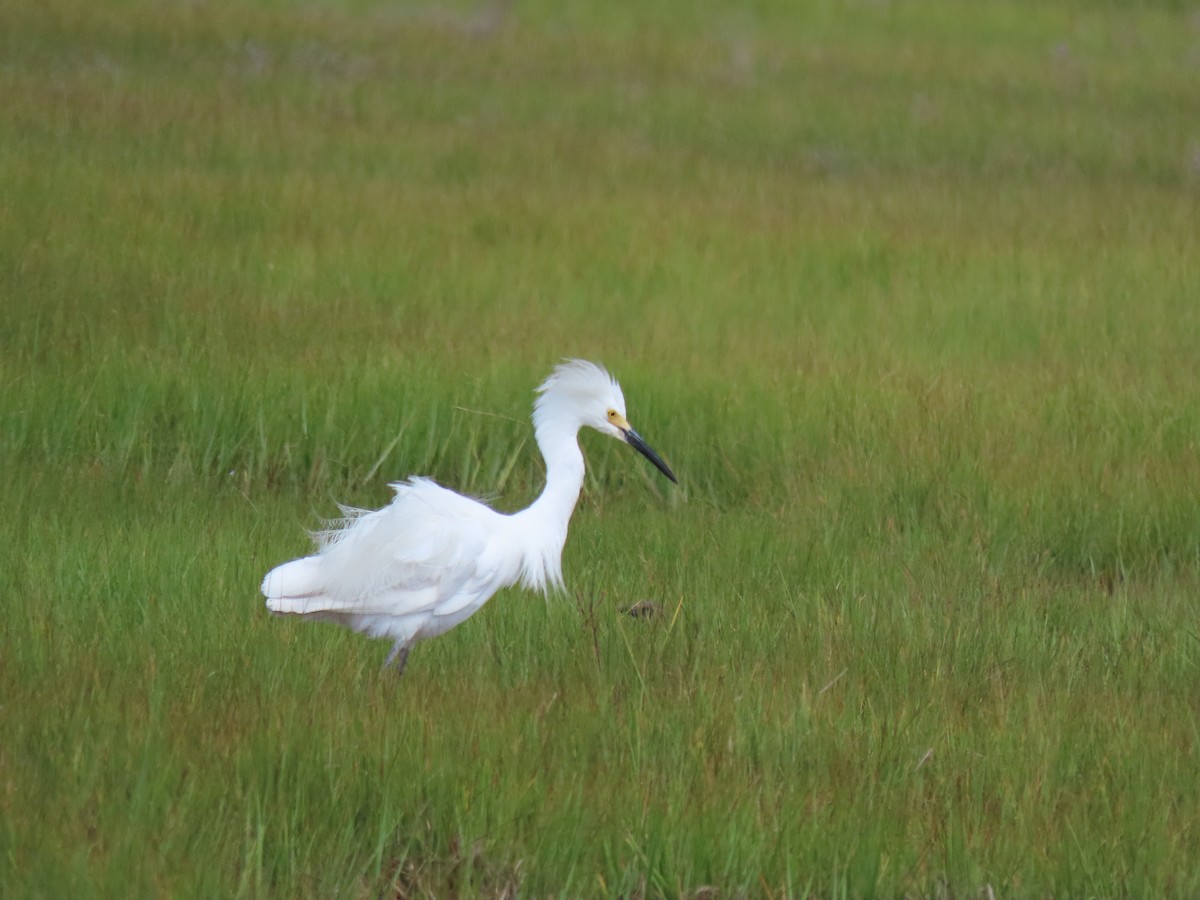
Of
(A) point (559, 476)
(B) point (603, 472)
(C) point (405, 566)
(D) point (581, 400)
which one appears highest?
(D) point (581, 400)

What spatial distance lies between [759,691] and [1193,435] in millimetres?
3449

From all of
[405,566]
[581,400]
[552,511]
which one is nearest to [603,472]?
[581,400]

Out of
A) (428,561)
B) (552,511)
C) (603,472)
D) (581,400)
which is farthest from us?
(603,472)

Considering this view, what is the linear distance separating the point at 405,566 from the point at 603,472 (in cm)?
211

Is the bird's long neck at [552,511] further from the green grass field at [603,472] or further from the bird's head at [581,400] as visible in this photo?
the green grass field at [603,472]

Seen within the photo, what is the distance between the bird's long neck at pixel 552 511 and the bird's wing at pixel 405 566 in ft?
0.29

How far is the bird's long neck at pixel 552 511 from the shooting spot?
4.87 metres

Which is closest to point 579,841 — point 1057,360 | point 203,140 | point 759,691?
point 759,691

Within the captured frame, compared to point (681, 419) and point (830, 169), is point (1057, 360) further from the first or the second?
point (830, 169)

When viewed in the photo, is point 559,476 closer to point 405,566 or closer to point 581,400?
point 581,400

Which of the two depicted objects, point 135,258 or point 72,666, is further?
point 135,258

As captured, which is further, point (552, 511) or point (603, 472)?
point (603, 472)

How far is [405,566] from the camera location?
4695 millimetres

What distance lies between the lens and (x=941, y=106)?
14.3 metres
